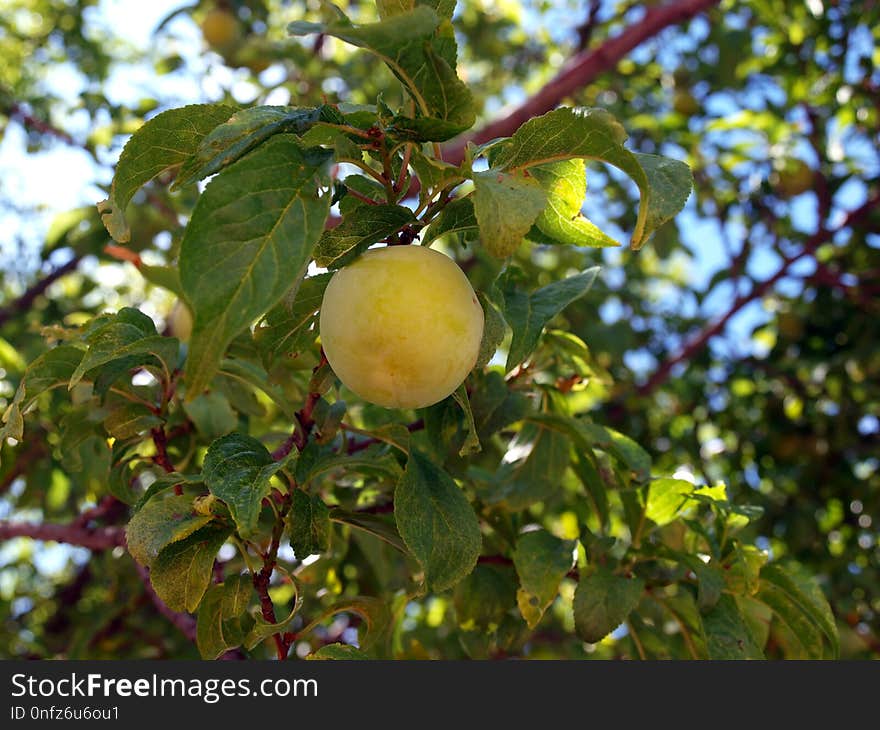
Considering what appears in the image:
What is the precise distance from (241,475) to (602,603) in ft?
1.89

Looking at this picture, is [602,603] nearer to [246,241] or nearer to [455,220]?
[455,220]

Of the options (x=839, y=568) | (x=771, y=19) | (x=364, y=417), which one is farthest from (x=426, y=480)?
(x=771, y=19)

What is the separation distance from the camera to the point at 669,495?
1.40m

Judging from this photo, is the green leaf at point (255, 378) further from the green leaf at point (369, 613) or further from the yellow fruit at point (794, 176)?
the yellow fruit at point (794, 176)

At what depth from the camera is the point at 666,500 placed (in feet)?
4.62

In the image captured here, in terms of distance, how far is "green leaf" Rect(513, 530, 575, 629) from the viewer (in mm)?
1298

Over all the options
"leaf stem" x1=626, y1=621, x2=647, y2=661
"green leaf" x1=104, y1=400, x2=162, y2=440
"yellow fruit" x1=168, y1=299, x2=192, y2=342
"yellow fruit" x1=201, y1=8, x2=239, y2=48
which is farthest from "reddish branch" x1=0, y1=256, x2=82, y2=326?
"leaf stem" x1=626, y1=621, x2=647, y2=661

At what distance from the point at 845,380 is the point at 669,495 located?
2.09m

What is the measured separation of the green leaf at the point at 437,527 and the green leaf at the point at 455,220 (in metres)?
0.30

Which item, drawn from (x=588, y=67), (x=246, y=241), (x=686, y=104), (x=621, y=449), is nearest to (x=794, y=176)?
(x=686, y=104)

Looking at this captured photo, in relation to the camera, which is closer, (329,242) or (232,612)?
(329,242)

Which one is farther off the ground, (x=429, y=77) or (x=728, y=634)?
(x=429, y=77)

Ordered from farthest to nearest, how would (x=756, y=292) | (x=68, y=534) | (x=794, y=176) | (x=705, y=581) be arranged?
(x=794, y=176) → (x=756, y=292) → (x=68, y=534) → (x=705, y=581)

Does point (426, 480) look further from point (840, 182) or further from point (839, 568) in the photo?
point (840, 182)
